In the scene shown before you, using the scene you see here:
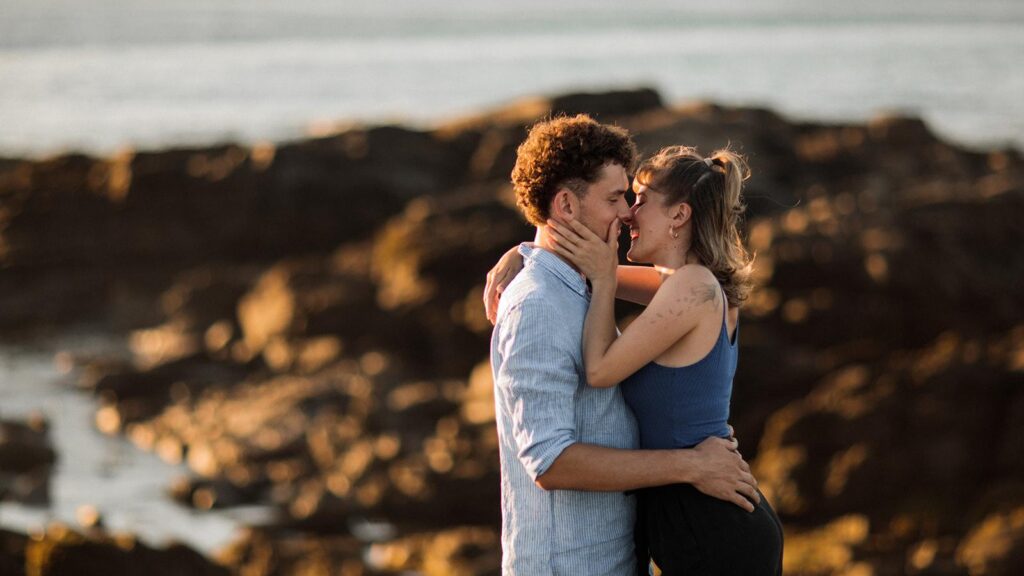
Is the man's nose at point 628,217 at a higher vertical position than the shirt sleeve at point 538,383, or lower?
higher

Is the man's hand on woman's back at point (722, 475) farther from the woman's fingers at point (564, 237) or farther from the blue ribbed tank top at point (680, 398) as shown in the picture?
the woman's fingers at point (564, 237)

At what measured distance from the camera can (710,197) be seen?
448 centimetres

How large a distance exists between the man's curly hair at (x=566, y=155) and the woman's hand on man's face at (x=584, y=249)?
0.29 feet

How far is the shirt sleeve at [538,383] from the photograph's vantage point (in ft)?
13.8

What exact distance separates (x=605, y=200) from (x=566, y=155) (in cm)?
19

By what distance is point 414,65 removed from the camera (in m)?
105

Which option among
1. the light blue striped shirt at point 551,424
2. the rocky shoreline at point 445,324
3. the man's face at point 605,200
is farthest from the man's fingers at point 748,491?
the rocky shoreline at point 445,324

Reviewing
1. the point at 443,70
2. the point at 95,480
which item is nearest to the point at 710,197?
the point at 95,480

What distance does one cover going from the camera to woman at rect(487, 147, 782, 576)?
4.33 m

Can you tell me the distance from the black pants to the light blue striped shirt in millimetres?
127

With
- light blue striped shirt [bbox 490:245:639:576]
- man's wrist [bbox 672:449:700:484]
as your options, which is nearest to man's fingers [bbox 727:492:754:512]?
man's wrist [bbox 672:449:700:484]

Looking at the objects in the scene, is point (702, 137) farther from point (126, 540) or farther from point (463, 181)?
point (126, 540)

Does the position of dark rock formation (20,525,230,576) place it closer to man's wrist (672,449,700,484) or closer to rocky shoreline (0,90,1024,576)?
rocky shoreline (0,90,1024,576)

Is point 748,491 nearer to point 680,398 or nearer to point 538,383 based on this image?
point 680,398
